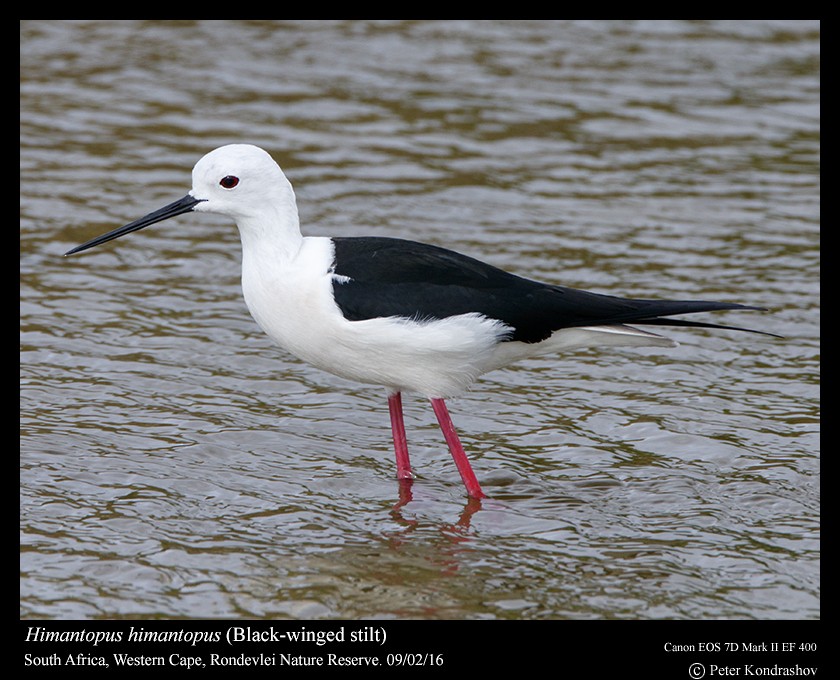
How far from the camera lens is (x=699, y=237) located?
33.4 ft

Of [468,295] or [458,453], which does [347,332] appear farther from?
[458,453]

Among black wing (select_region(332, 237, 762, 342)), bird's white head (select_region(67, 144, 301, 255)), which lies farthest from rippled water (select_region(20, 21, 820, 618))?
bird's white head (select_region(67, 144, 301, 255))

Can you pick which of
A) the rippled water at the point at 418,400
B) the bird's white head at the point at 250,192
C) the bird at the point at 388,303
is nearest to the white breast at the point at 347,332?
the bird at the point at 388,303

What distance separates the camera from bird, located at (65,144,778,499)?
632 centimetres

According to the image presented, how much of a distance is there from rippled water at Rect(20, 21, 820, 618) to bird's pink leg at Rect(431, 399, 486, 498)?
14 cm

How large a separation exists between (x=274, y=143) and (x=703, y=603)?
23.5 feet

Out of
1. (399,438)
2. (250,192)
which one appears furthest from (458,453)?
(250,192)

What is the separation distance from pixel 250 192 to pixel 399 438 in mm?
1416

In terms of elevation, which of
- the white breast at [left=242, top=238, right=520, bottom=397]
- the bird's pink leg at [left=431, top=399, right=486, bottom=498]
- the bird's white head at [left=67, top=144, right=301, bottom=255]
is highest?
the bird's white head at [left=67, top=144, right=301, bottom=255]

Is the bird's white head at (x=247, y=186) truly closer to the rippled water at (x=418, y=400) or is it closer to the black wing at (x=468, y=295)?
the black wing at (x=468, y=295)

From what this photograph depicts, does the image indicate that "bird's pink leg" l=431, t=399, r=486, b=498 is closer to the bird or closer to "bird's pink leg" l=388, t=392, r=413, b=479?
the bird

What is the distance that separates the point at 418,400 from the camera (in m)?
8.07

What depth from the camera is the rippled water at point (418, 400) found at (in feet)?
19.1
